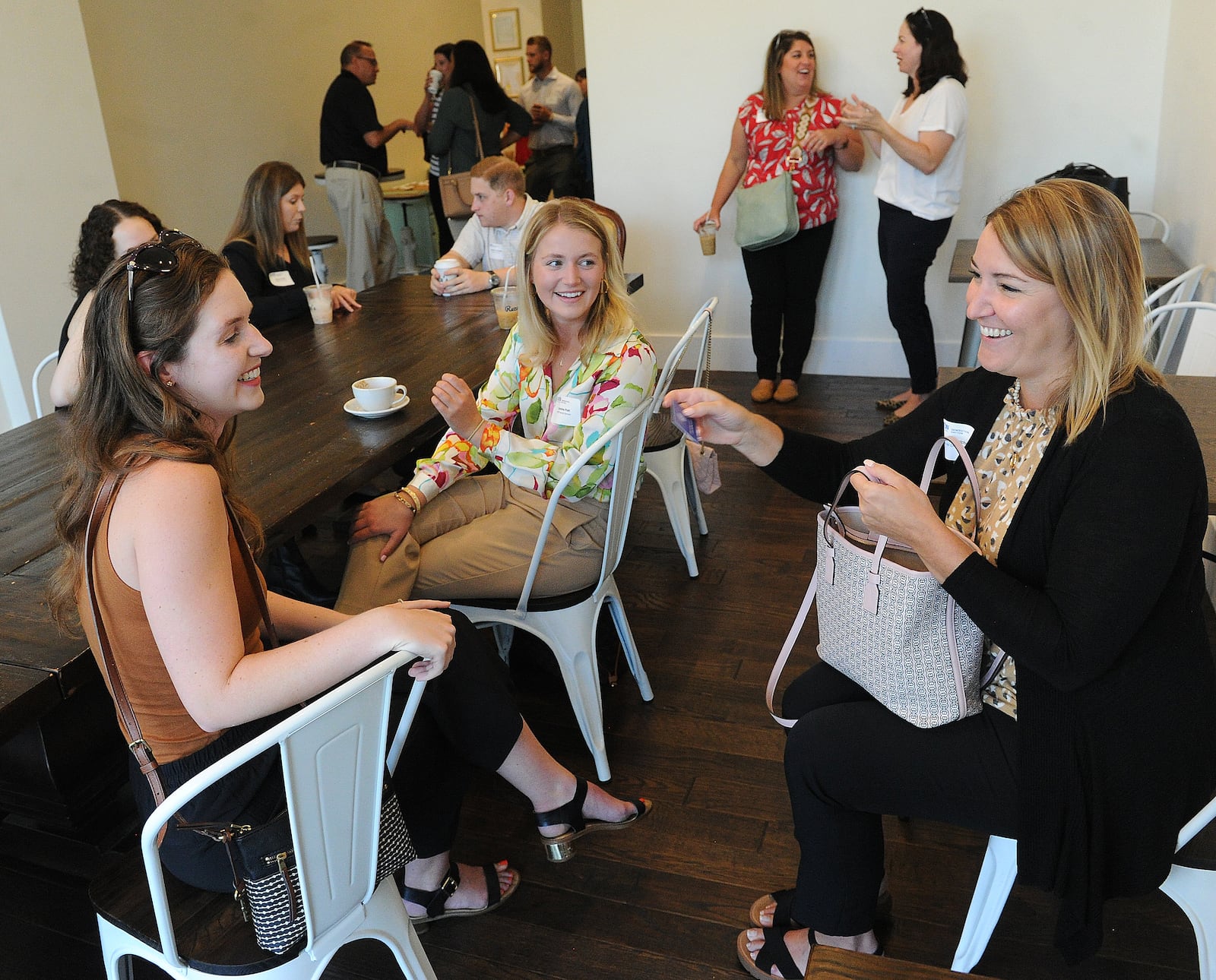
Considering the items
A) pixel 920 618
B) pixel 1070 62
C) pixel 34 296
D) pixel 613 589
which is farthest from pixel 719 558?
pixel 34 296

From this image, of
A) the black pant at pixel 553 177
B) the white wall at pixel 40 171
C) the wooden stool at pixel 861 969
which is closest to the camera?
the wooden stool at pixel 861 969

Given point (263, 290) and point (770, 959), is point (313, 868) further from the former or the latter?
point (263, 290)

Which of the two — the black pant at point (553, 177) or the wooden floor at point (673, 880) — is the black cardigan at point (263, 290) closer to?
the wooden floor at point (673, 880)

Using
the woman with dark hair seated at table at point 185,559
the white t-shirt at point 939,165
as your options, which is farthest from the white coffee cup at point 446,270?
the woman with dark hair seated at table at point 185,559

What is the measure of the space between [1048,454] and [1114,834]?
1.61ft

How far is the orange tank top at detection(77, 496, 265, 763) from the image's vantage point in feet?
3.72

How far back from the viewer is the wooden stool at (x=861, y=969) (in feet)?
2.85

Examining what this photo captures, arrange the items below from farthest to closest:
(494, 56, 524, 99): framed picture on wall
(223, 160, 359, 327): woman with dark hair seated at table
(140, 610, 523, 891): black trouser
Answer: (494, 56, 524, 99): framed picture on wall
(223, 160, 359, 327): woman with dark hair seated at table
(140, 610, 523, 891): black trouser

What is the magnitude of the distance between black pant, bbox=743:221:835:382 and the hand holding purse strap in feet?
10.9

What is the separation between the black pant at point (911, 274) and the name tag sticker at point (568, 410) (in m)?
2.25

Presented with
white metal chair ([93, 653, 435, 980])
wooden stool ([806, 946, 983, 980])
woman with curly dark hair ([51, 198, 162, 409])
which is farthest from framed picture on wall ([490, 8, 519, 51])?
wooden stool ([806, 946, 983, 980])

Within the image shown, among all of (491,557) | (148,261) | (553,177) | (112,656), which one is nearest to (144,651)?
(112,656)

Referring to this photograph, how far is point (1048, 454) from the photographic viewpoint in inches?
50.4

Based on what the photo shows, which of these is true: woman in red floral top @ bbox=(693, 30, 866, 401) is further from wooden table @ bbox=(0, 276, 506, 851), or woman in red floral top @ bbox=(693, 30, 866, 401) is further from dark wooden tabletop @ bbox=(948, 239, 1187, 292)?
wooden table @ bbox=(0, 276, 506, 851)
